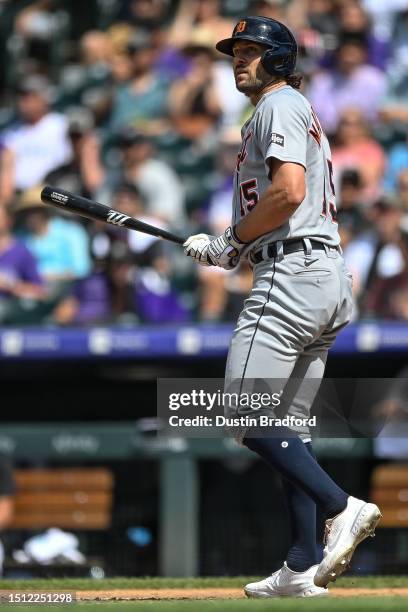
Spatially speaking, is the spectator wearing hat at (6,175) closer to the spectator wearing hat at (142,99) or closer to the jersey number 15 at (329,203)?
the spectator wearing hat at (142,99)

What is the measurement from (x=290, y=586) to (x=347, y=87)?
5922 millimetres

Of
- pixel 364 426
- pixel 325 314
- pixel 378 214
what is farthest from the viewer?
pixel 378 214

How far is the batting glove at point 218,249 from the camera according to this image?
383 cm

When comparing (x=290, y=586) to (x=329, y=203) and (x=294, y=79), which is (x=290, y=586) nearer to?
(x=329, y=203)

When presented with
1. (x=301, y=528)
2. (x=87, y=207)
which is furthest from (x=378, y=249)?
(x=301, y=528)

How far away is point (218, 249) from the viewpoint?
3865mm

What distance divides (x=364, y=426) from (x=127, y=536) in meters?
1.68

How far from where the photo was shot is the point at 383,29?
9539 mm

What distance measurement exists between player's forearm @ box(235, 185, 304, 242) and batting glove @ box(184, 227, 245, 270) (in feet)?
0.26

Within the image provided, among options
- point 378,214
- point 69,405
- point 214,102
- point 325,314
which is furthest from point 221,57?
point 325,314

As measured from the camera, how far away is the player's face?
12.6 feet

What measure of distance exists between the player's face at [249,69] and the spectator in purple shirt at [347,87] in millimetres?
4965

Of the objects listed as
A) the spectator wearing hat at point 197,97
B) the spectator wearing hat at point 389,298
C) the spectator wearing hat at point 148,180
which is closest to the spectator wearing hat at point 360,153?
the spectator wearing hat at point 389,298

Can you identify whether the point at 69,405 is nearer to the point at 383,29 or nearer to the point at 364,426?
the point at 364,426
